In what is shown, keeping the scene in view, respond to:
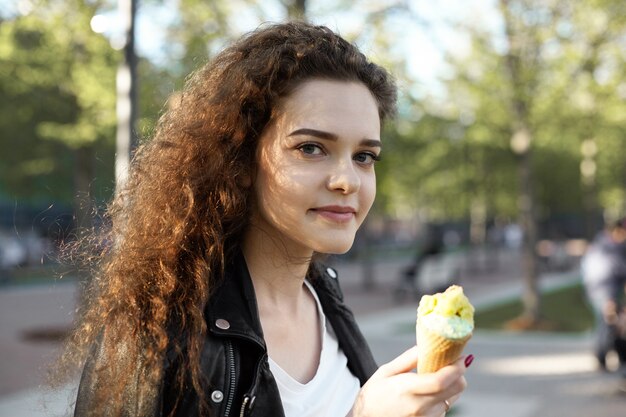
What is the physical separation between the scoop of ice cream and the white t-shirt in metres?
0.38

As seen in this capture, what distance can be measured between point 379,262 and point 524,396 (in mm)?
28210

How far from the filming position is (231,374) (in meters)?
1.58

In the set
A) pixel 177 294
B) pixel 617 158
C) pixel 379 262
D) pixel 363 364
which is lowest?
pixel 379 262

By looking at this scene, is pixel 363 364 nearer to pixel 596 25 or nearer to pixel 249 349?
pixel 249 349

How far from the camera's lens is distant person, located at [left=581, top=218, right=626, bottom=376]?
859 centimetres

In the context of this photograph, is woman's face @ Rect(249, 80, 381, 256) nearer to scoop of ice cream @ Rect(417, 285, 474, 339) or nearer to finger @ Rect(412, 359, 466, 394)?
scoop of ice cream @ Rect(417, 285, 474, 339)

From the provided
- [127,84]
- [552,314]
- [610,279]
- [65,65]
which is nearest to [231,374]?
[127,84]

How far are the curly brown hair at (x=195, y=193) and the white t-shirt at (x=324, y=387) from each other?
30cm

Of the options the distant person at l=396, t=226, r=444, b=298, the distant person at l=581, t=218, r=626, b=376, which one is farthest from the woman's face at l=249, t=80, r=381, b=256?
the distant person at l=396, t=226, r=444, b=298

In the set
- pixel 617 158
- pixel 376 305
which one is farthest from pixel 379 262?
pixel 376 305

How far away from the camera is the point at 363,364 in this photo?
209cm

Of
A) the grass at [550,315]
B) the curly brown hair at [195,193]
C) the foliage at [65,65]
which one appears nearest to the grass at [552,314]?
the grass at [550,315]

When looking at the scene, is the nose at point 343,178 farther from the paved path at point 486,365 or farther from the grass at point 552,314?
the grass at point 552,314

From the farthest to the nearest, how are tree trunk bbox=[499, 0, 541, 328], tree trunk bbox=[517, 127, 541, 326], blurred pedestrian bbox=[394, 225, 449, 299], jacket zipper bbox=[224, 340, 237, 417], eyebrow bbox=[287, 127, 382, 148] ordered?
blurred pedestrian bbox=[394, 225, 449, 299], tree trunk bbox=[517, 127, 541, 326], tree trunk bbox=[499, 0, 541, 328], eyebrow bbox=[287, 127, 382, 148], jacket zipper bbox=[224, 340, 237, 417]
